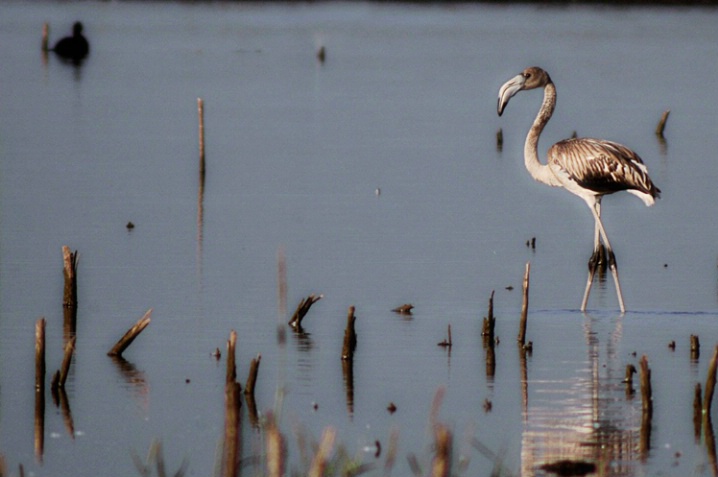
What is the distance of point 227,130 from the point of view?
34.6 meters

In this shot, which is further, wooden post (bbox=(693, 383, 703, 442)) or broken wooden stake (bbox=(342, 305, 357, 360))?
broken wooden stake (bbox=(342, 305, 357, 360))

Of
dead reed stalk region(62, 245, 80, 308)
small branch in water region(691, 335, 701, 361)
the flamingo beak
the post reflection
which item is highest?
the flamingo beak

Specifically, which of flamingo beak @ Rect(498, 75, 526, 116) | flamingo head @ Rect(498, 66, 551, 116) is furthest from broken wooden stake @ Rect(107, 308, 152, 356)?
flamingo head @ Rect(498, 66, 551, 116)

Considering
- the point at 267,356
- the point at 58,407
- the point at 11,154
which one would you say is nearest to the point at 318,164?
the point at 11,154

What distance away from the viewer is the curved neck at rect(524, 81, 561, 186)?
1723 cm

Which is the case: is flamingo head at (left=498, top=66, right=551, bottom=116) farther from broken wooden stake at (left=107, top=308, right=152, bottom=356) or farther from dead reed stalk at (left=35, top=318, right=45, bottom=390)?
dead reed stalk at (left=35, top=318, right=45, bottom=390)

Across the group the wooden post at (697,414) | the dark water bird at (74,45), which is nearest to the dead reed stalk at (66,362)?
the wooden post at (697,414)

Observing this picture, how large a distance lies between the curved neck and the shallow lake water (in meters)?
1.18

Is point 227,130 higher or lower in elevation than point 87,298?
higher

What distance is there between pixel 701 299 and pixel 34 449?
27.0 ft

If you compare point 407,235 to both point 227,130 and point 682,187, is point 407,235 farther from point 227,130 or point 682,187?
point 227,130

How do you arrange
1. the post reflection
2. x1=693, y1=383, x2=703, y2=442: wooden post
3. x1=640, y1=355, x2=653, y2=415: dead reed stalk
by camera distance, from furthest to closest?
x1=693, y1=383, x2=703, y2=442: wooden post, x1=640, y1=355, x2=653, y2=415: dead reed stalk, the post reflection

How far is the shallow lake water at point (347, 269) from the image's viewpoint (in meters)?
11.4

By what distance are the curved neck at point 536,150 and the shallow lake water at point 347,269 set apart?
118cm
